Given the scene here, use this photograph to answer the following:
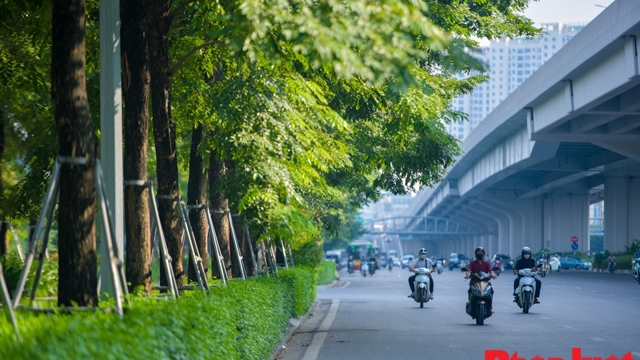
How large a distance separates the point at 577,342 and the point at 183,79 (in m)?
7.57

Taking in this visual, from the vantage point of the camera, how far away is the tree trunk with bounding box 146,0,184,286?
44.9 feet

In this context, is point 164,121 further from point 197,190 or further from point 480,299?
point 480,299

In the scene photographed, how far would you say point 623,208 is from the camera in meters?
67.2

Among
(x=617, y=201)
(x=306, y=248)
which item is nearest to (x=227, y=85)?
(x=306, y=248)

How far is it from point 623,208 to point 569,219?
1650cm

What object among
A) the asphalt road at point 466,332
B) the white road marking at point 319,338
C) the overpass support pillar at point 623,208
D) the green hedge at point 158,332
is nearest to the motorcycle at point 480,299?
the asphalt road at point 466,332

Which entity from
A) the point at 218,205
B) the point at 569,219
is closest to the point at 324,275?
the point at 569,219

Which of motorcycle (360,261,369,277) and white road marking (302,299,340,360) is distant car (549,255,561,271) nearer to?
motorcycle (360,261,369,277)

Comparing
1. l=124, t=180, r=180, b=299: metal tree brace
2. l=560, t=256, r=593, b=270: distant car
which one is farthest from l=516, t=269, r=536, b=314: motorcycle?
l=560, t=256, r=593, b=270: distant car

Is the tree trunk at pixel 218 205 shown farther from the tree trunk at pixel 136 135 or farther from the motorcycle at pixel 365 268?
the motorcycle at pixel 365 268

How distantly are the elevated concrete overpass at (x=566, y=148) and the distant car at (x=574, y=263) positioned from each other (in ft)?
18.9

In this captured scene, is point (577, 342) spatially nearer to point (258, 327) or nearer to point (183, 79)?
point (258, 327)

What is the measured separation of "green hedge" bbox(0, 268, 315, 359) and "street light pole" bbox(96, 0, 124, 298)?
114cm

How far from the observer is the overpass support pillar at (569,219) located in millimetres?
82625
